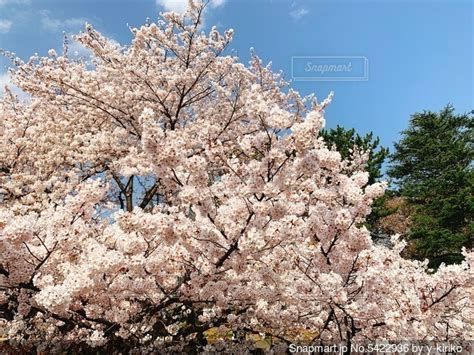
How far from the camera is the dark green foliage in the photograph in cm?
2355

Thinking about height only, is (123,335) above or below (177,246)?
below

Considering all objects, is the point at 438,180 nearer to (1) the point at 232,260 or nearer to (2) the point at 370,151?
(2) the point at 370,151

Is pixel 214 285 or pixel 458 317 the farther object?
pixel 458 317

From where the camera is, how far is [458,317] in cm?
558

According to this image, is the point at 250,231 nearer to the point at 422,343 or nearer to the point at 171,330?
the point at 422,343

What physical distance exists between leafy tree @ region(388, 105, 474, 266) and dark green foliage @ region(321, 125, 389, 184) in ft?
10.2

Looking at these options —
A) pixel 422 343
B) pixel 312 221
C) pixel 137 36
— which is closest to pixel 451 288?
pixel 422 343

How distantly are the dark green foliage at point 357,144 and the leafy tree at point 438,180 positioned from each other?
3110mm

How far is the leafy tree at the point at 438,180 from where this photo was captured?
23.2 meters

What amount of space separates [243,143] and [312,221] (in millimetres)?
1043

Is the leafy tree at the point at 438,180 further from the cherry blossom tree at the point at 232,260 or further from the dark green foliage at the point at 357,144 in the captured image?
the cherry blossom tree at the point at 232,260
